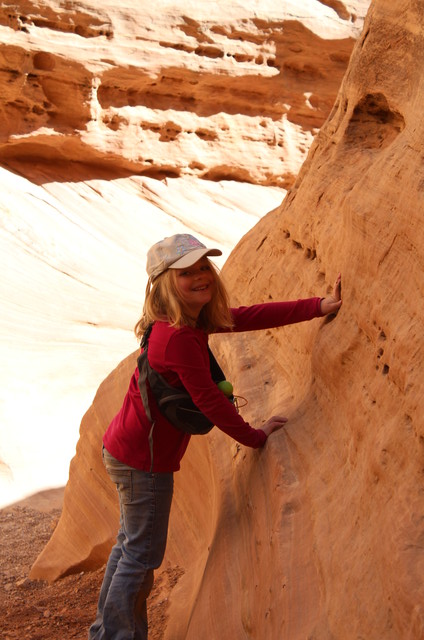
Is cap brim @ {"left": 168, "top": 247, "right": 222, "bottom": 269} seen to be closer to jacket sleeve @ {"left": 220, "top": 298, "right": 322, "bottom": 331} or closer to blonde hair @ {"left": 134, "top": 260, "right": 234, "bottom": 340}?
blonde hair @ {"left": 134, "top": 260, "right": 234, "bottom": 340}

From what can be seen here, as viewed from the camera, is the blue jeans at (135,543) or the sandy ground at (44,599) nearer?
the blue jeans at (135,543)

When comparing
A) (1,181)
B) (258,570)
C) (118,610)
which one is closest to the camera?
(258,570)

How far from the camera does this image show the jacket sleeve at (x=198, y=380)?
7.50 feet

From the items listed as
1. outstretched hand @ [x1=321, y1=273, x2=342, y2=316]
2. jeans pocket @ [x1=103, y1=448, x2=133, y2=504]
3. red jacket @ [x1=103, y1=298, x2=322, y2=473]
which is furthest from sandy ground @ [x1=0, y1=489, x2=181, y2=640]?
outstretched hand @ [x1=321, y1=273, x2=342, y2=316]

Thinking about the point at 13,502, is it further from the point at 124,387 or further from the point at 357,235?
the point at 357,235

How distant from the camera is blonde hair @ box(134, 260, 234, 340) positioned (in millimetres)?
2369

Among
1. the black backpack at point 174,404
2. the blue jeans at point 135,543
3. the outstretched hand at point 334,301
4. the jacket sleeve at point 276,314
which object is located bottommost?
the blue jeans at point 135,543

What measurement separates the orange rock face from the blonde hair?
1.14 ft

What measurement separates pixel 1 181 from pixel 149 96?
2.86 m

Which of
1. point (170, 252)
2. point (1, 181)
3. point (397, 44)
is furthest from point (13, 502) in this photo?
point (1, 181)

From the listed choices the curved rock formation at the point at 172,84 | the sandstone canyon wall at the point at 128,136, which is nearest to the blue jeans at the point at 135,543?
the sandstone canyon wall at the point at 128,136

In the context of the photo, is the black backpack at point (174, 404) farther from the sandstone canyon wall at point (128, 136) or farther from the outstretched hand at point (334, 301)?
the sandstone canyon wall at point (128, 136)

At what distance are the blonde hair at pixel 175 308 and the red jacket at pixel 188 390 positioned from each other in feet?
0.11

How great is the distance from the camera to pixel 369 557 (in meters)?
1.82
